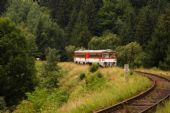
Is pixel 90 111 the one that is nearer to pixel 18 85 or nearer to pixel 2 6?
pixel 18 85

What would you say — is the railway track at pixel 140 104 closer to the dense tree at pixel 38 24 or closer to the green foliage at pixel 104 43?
the green foliage at pixel 104 43

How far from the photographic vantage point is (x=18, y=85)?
45062 mm

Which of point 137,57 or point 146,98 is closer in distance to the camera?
point 146,98

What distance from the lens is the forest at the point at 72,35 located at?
4609 centimetres

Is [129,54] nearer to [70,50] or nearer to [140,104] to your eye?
[70,50]

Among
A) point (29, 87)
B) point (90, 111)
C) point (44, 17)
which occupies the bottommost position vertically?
point (29, 87)

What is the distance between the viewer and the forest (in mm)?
46094

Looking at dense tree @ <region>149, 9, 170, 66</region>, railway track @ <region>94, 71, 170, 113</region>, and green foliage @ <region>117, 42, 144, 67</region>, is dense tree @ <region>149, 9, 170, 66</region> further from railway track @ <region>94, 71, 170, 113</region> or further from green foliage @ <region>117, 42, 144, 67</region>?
railway track @ <region>94, 71, 170, 113</region>

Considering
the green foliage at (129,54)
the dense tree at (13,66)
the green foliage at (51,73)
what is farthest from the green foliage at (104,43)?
the dense tree at (13,66)

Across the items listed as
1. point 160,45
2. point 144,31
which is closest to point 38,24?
point 144,31

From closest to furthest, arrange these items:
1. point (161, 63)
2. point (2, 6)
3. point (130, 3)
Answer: point (161, 63)
point (130, 3)
point (2, 6)

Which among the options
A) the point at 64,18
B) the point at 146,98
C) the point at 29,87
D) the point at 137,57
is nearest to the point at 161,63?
the point at 137,57

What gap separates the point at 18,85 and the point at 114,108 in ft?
95.9

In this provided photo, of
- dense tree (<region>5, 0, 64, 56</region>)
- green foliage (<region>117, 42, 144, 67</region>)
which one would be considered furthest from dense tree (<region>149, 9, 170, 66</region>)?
dense tree (<region>5, 0, 64, 56</region>)
